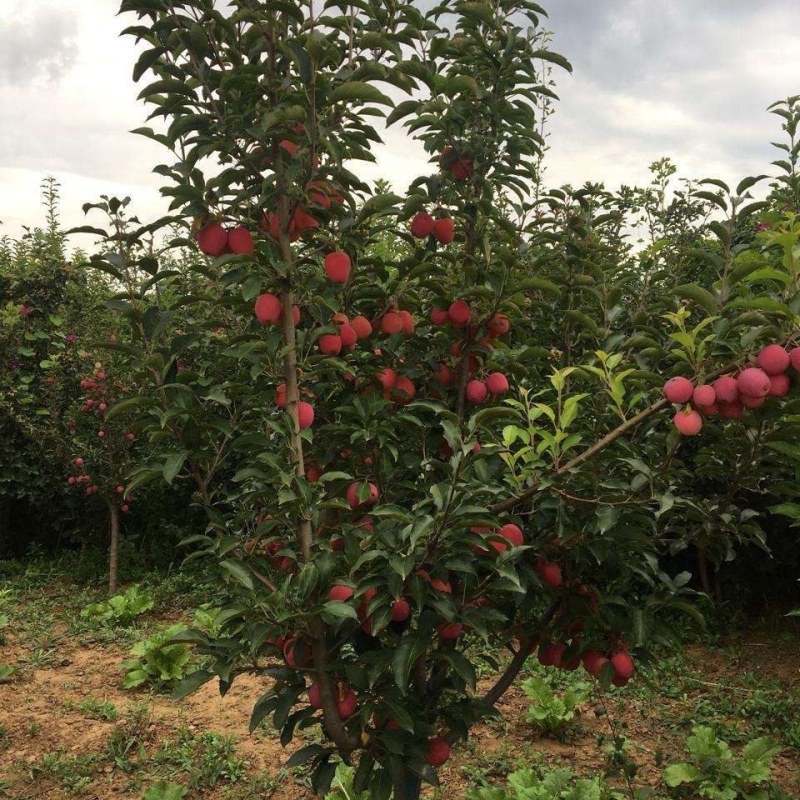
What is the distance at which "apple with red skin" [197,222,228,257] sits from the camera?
199 cm

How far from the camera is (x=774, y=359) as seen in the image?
157 centimetres

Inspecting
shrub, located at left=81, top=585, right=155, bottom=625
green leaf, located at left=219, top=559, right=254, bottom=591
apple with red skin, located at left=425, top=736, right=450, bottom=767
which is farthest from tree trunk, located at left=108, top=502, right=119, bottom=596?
green leaf, located at left=219, top=559, right=254, bottom=591

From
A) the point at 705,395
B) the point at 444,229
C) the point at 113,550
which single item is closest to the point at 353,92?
the point at 444,229

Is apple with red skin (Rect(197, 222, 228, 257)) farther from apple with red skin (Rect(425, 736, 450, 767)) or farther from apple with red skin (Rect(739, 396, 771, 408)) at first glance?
apple with red skin (Rect(425, 736, 450, 767))

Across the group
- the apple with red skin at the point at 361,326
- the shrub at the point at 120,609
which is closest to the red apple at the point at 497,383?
→ the apple with red skin at the point at 361,326

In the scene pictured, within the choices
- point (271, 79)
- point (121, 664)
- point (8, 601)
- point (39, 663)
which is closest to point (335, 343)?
point (271, 79)

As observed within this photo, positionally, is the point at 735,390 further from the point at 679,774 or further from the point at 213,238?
the point at 679,774

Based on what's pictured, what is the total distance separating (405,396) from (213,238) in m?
0.72

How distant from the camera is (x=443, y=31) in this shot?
7.72 ft

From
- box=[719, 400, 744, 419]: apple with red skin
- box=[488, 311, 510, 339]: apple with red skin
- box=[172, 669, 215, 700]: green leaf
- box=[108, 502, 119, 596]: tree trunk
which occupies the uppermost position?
box=[488, 311, 510, 339]: apple with red skin

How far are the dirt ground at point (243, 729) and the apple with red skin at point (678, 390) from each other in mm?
2149

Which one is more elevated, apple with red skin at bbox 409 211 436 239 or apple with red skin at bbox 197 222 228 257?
apple with red skin at bbox 409 211 436 239

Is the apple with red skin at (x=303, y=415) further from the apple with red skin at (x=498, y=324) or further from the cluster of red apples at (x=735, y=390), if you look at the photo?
the cluster of red apples at (x=735, y=390)

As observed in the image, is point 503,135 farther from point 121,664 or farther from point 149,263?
point 121,664
